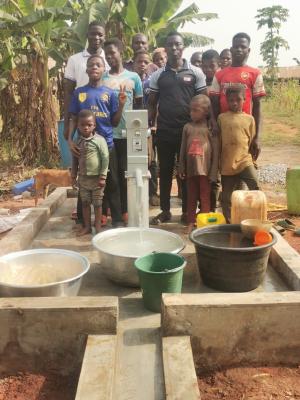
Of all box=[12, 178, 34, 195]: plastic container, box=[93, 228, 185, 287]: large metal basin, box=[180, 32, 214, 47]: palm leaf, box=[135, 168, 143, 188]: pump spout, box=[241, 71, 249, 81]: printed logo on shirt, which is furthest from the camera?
box=[180, 32, 214, 47]: palm leaf

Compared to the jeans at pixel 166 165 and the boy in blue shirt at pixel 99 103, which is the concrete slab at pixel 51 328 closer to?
the boy in blue shirt at pixel 99 103

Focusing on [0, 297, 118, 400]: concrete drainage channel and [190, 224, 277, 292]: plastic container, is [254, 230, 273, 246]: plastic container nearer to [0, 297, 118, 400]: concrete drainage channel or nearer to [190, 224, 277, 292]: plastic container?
[190, 224, 277, 292]: plastic container

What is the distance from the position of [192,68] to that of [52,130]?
581 centimetres

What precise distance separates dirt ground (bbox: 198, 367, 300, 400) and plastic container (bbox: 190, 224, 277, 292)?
638 millimetres

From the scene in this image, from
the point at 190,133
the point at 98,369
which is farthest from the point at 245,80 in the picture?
the point at 98,369

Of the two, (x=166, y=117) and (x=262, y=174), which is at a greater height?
(x=166, y=117)

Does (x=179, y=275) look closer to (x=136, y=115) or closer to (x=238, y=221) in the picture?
(x=238, y=221)

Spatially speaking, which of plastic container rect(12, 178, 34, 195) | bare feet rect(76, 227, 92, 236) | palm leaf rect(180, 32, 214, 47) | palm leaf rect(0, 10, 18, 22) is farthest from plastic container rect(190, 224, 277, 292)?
palm leaf rect(180, 32, 214, 47)

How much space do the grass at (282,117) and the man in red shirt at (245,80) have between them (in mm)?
8803

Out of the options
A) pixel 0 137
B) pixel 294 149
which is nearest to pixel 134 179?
pixel 0 137

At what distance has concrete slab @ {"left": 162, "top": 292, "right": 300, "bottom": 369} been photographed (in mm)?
2484

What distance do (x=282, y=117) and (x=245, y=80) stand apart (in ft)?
45.7

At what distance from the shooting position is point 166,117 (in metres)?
4.24

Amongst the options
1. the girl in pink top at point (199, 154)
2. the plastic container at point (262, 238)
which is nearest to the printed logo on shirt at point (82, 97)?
the girl in pink top at point (199, 154)
